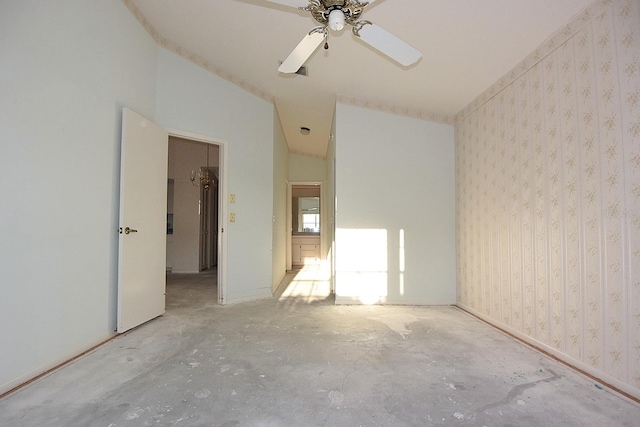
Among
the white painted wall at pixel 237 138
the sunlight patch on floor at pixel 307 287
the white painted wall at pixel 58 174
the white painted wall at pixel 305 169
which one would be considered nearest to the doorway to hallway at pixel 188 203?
the white painted wall at pixel 305 169

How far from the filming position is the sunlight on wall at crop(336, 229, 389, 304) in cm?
390

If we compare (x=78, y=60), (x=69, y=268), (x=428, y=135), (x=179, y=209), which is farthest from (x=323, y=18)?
(x=179, y=209)

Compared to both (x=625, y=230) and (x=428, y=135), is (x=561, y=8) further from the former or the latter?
(x=428, y=135)

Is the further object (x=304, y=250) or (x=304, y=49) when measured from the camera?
(x=304, y=250)

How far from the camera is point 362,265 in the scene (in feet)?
12.8

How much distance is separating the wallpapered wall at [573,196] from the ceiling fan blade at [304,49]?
173 cm

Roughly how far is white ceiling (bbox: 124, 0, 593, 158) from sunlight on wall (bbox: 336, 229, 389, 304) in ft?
5.45

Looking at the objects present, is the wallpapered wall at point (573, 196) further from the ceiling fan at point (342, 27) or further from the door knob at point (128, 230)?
the door knob at point (128, 230)

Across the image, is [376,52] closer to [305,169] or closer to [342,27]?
[342,27]

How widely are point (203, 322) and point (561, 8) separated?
3.75m

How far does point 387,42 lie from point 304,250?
6.54 meters

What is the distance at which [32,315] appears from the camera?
6.33ft

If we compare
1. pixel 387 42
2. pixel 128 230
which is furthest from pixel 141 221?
pixel 387 42

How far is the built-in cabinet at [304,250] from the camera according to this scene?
8039 millimetres
